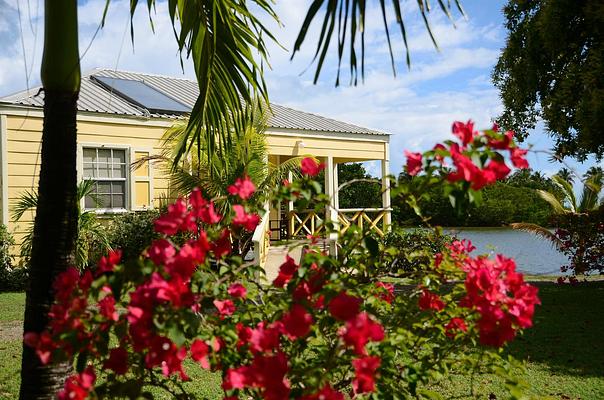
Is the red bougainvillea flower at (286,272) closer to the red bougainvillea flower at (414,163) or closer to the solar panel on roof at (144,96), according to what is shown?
the red bougainvillea flower at (414,163)

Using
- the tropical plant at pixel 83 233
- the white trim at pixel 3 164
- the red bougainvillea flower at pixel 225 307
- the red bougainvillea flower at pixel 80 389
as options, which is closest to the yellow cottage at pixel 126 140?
the white trim at pixel 3 164

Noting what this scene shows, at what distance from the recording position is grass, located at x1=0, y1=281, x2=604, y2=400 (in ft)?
16.5

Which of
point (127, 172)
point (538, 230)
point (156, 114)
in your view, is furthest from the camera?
point (156, 114)

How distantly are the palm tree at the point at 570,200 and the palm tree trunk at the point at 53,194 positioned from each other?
11.4 m

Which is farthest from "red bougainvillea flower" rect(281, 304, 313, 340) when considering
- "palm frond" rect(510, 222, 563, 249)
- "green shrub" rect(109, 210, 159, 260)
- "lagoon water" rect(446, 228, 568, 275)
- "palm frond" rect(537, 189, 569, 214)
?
"lagoon water" rect(446, 228, 568, 275)

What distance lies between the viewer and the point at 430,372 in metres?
2.71

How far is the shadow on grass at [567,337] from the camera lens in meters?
6.06

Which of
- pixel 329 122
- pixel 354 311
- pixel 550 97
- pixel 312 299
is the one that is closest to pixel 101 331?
pixel 312 299

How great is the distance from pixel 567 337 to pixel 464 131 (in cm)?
584

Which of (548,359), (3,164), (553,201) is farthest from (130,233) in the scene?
(553,201)

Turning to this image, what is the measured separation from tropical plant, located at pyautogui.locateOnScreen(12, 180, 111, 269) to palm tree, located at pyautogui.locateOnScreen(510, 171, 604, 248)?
28.0ft

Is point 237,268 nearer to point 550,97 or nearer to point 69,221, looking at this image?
point 69,221

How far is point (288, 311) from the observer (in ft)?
7.45

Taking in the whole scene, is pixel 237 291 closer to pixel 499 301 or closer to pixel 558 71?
pixel 499 301
